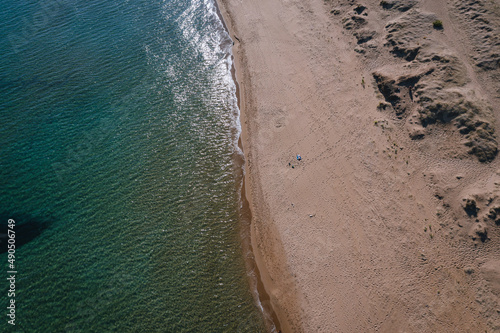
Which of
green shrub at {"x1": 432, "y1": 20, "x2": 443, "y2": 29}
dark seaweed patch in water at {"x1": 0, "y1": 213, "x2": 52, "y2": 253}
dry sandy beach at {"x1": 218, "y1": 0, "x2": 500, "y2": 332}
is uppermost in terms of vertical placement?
dark seaweed patch in water at {"x1": 0, "y1": 213, "x2": 52, "y2": 253}

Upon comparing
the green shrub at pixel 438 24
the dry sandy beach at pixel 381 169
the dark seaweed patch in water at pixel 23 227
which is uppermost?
the dark seaweed patch in water at pixel 23 227

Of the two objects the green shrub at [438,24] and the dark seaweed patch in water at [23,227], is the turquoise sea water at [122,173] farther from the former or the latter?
the green shrub at [438,24]

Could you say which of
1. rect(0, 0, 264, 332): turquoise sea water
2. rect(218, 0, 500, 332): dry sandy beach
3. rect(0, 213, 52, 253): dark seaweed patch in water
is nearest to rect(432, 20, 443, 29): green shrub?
rect(218, 0, 500, 332): dry sandy beach

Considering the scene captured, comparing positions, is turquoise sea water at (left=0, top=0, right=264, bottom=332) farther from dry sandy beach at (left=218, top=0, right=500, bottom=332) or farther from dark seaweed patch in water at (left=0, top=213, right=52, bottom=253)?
dry sandy beach at (left=218, top=0, right=500, bottom=332)

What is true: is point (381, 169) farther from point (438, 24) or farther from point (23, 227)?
point (23, 227)

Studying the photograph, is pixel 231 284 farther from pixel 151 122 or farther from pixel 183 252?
pixel 151 122

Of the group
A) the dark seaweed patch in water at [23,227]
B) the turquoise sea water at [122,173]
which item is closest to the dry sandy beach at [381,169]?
the turquoise sea water at [122,173]

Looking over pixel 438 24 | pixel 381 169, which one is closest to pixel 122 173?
pixel 381 169
